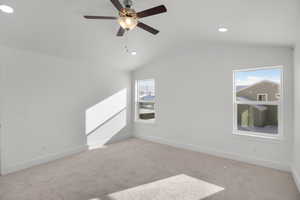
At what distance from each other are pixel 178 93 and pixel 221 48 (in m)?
1.61

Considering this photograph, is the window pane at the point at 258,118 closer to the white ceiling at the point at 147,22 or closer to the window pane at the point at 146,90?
the white ceiling at the point at 147,22

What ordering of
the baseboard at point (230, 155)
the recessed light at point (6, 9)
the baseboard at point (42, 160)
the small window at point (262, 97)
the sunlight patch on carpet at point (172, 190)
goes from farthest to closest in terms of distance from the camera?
the small window at point (262, 97) → the baseboard at point (230, 155) → the baseboard at point (42, 160) → the sunlight patch on carpet at point (172, 190) → the recessed light at point (6, 9)

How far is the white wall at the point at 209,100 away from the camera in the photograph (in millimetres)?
3299

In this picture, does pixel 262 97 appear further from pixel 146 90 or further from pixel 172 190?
pixel 146 90

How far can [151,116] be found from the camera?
5.73m

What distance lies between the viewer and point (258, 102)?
11.9 ft

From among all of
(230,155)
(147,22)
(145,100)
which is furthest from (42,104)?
(230,155)

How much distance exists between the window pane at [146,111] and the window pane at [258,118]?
8.87 ft

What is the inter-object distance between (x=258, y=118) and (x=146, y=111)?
11.1ft

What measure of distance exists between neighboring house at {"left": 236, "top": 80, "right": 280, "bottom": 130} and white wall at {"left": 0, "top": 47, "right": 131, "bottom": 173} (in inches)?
150

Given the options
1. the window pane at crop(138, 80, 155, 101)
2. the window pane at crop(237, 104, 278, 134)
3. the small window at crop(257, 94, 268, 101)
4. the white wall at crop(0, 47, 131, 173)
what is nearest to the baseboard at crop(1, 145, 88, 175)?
the white wall at crop(0, 47, 131, 173)

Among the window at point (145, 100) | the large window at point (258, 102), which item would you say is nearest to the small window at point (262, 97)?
the large window at point (258, 102)

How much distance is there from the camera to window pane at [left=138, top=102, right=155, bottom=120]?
18.7 feet

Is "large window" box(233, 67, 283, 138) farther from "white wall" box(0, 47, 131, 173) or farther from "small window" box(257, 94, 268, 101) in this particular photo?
"white wall" box(0, 47, 131, 173)
